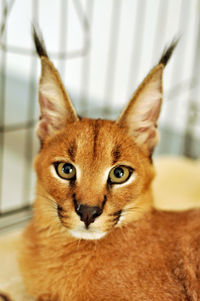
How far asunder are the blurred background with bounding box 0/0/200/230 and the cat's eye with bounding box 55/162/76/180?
1.94 metres

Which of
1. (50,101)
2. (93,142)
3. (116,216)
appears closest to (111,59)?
(50,101)

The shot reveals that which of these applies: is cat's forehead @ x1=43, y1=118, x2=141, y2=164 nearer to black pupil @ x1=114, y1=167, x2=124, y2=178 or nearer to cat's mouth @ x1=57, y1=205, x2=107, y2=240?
black pupil @ x1=114, y1=167, x2=124, y2=178

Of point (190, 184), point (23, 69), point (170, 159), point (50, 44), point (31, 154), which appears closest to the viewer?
point (190, 184)

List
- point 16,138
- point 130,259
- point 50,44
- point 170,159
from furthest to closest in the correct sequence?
point 50,44
point 16,138
point 170,159
point 130,259

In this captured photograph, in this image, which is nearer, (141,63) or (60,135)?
Answer: (60,135)

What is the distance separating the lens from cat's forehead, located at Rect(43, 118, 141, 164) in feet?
4.22

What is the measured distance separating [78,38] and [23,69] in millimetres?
953

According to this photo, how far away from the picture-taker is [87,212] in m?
1.16

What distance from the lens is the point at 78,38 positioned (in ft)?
12.6

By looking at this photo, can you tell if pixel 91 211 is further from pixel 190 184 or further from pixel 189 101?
pixel 189 101

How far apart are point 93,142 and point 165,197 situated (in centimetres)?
123

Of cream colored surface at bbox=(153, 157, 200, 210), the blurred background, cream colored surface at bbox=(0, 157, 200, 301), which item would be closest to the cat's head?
cream colored surface at bbox=(0, 157, 200, 301)

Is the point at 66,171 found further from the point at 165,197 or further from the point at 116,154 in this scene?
the point at 165,197

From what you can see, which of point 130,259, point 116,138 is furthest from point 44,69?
point 130,259
